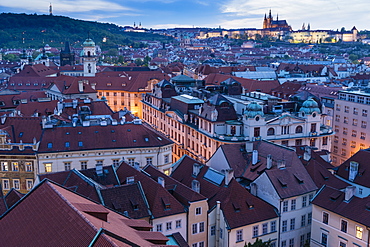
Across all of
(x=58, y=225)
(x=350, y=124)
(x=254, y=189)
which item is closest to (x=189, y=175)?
(x=254, y=189)

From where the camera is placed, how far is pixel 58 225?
77.6 feet

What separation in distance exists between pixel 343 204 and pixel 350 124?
4863cm

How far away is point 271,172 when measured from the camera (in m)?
49.4

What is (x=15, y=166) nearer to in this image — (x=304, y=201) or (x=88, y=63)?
(x=304, y=201)

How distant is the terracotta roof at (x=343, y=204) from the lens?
139 feet

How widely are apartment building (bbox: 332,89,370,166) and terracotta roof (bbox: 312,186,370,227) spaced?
43.4 m

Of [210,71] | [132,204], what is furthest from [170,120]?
[210,71]

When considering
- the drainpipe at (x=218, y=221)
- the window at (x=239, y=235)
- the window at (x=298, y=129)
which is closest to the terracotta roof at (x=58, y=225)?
the drainpipe at (x=218, y=221)

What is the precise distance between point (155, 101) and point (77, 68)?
83.7 meters

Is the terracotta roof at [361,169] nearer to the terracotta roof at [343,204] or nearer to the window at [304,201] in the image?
the window at [304,201]

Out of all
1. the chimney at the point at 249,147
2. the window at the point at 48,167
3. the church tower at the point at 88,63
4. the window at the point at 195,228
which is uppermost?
the church tower at the point at 88,63

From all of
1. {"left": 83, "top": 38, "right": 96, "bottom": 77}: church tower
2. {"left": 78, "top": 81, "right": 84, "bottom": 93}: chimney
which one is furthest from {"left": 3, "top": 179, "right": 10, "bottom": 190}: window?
{"left": 83, "top": 38, "right": 96, "bottom": 77}: church tower

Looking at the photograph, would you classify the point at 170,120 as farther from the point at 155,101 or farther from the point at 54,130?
the point at 54,130

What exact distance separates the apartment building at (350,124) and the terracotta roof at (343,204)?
43.4 metres
